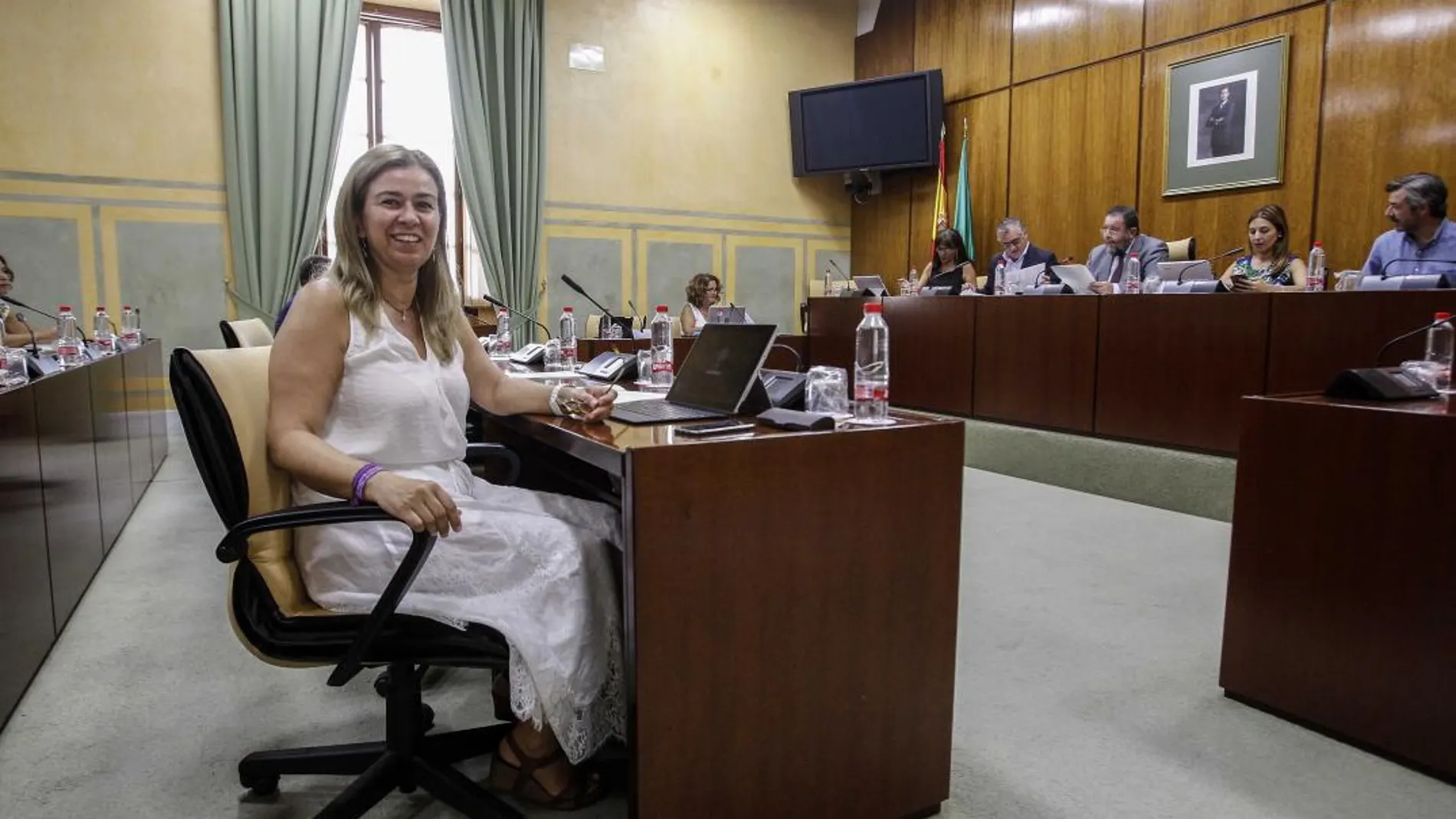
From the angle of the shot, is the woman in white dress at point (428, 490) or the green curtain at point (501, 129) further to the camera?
A: the green curtain at point (501, 129)

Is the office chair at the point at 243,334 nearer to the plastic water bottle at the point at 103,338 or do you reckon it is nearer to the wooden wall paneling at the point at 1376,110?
the plastic water bottle at the point at 103,338

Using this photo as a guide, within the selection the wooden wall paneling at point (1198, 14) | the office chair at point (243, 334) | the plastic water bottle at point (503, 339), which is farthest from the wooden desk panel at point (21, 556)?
the wooden wall paneling at point (1198, 14)

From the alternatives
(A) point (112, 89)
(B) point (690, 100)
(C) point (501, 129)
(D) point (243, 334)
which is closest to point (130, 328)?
(A) point (112, 89)

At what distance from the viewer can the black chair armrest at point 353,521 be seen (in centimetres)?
118

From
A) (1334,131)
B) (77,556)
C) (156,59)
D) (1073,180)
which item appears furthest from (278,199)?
(1334,131)

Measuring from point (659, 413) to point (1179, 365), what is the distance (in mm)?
2916

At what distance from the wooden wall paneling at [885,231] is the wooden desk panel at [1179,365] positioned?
359cm

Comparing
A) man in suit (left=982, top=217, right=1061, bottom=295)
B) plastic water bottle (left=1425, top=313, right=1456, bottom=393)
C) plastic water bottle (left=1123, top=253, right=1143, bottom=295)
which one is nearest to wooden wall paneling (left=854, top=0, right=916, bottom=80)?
man in suit (left=982, top=217, right=1061, bottom=295)

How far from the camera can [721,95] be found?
748 cm

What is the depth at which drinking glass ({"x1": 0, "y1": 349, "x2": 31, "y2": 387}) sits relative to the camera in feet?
7.53

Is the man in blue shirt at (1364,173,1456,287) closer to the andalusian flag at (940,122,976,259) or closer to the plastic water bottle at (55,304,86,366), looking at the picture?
the andalusian flag at (940,122,976,259)

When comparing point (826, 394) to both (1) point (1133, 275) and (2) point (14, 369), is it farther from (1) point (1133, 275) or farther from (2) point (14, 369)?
(1) point (1133, 275)

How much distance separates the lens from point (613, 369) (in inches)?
93.5

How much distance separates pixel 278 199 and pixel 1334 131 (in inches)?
251
